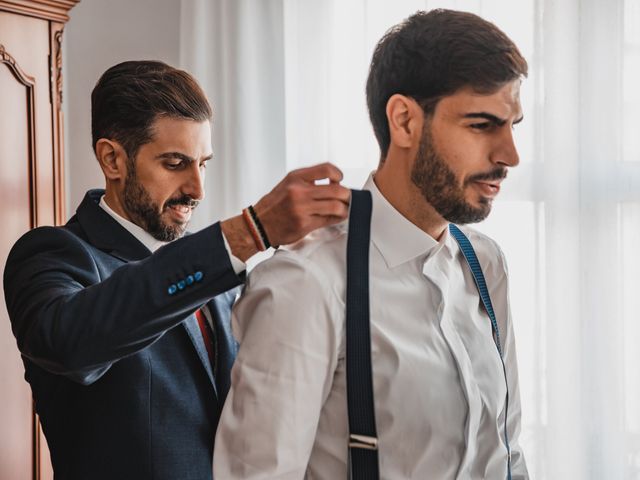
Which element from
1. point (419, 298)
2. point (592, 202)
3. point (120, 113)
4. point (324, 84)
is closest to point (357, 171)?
point (324, 84)

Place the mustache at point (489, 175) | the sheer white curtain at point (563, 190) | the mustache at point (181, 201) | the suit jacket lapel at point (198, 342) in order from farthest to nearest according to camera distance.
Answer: the sheer white curtain at point (563, 190) → the mustache at point (181, 201) → the suit jacket lapel at point (198, 342) → the mustache at point (489, 175)

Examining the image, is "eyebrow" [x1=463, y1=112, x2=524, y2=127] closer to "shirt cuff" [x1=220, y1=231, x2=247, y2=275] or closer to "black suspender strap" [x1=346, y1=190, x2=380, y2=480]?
"black suspender strap" [x1=346, y1=190, x2=380, y2=480]

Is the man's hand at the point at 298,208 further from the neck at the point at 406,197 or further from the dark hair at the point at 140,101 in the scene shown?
the dark hair at the point at 140,101

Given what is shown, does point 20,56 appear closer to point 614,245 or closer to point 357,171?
point 357,171

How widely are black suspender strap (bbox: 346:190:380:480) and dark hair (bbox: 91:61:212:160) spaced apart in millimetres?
611

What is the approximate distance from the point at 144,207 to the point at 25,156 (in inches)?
39.9

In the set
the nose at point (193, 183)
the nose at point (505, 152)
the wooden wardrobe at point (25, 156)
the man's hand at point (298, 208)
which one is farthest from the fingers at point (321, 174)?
the wooden wardrobe at point (25, 156)

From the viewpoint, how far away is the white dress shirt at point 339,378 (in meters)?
1.09

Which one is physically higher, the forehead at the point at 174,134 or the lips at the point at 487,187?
the forehead at the point at 174,134

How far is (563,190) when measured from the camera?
2.66 m

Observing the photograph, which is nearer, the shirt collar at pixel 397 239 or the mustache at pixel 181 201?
the shirt collar at pixel 397 239

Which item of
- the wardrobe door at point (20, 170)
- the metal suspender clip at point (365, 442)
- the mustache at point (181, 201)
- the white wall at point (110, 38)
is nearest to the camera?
the metal suspender clip at point (365, 442)

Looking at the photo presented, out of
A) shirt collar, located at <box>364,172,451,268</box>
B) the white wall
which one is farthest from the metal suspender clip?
the white wall

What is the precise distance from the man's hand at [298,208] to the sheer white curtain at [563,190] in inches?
65.3
